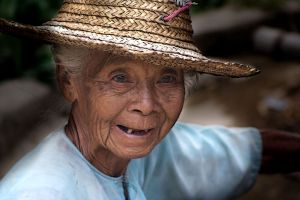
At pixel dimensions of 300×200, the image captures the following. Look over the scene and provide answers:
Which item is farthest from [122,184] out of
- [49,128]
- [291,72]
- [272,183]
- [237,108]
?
[291,72]

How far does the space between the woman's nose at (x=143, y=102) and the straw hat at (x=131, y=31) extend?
0.40 feet

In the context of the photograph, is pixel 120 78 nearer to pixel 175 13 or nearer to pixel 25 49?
pixel 175 13

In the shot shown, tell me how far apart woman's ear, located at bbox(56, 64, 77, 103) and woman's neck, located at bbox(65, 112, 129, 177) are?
0.28 ft

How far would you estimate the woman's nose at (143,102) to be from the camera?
5.76ft

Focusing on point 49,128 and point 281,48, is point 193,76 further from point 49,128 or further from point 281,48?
point 281,48

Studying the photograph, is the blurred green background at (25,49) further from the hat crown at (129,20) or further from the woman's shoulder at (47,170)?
the hat crown at (129,20)

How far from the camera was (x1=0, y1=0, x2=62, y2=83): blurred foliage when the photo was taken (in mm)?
5746

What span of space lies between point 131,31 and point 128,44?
7cm

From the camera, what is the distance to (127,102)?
5.82 feet

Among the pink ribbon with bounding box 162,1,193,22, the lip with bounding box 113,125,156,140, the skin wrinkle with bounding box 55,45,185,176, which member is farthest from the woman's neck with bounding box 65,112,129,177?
the pink ribbon with bounding box 162,1,193,22

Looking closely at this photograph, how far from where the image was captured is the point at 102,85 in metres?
1.80

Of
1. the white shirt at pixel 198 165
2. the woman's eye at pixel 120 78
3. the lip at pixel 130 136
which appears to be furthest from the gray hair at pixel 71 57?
the white shirt at pixel 198 165

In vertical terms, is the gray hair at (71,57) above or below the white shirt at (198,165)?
above

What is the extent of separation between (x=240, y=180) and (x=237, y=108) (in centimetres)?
356
